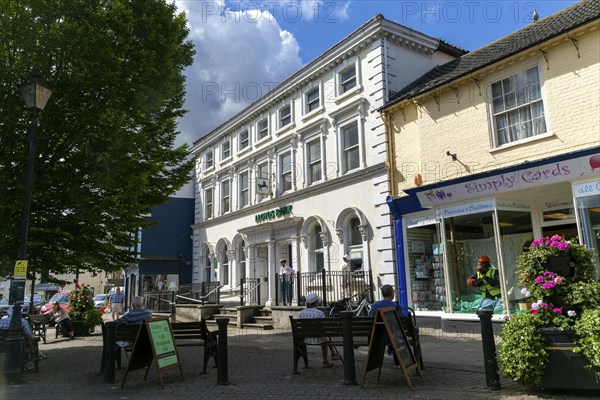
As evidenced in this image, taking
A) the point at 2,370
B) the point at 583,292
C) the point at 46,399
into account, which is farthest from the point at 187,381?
the point at 583,292

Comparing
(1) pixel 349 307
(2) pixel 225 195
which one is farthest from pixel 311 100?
(1) pixel 349 307

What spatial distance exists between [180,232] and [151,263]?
2462mm

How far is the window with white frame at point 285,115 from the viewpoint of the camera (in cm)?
2083

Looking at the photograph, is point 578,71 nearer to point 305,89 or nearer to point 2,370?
point 305,89

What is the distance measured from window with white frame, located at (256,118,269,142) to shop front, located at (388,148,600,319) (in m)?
9.33

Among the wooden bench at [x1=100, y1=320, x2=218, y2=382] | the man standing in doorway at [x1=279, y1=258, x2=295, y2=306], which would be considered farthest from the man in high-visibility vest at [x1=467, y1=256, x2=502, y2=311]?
the wooden bench at [x1=100, y1=320, x2=218, y2=382]

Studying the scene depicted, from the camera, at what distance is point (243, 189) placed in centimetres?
2411

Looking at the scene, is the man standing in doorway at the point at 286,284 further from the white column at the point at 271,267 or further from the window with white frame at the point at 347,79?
the window with white frame at the point at 347,79

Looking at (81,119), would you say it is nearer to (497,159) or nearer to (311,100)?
(497,159)

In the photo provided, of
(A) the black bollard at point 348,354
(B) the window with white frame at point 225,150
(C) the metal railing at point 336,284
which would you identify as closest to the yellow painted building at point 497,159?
(C) the metal railing at point 336,284

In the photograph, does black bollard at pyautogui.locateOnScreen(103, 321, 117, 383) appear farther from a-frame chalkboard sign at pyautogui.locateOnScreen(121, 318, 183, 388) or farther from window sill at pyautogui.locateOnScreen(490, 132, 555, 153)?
window sill at pyautogui.locateOnScreen(490, 132, 555, 153)

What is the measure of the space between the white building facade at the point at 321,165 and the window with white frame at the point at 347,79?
4 cm

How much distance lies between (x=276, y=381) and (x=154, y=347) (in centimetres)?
Answer: 200

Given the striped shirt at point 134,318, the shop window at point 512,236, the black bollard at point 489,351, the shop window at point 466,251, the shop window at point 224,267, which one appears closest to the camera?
the black bollard at point 489,351
